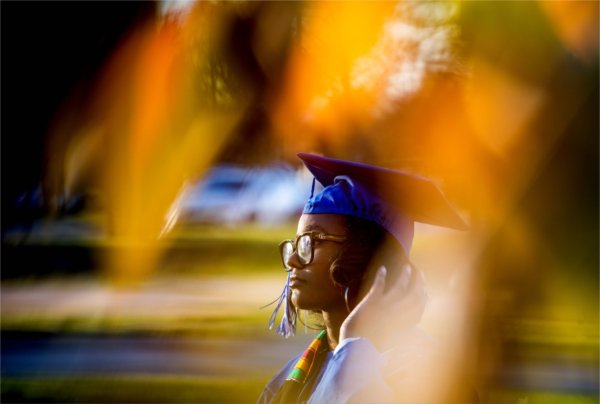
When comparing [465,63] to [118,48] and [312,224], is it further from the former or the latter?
[312,224]

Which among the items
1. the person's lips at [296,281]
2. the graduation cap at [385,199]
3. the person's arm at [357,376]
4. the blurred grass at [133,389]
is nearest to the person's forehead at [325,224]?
the graduation cap at [385,199]

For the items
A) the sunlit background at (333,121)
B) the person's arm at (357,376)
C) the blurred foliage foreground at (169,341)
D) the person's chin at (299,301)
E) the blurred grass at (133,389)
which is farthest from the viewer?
the blurred foliage foreground at (169,341)

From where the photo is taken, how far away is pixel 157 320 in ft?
28.4

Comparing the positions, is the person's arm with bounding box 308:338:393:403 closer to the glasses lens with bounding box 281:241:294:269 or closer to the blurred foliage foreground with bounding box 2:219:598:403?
the glasses lens with bounding box 281:241:294:269

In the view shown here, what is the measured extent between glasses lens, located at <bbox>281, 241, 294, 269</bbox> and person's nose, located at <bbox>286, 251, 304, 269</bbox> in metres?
0.02

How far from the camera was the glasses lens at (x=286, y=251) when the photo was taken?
224 cm

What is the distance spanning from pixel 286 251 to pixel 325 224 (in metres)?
0.14

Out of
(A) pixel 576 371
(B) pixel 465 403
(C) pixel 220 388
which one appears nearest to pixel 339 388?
(B) pixel 465 403

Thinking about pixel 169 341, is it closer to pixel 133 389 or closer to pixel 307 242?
pixel 133 389

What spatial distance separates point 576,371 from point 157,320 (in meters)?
4.21

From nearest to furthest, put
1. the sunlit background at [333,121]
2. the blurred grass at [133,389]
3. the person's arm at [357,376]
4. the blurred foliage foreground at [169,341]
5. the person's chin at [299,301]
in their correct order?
the person's arm at [357,376] < the person's chin at [299,301] < the sunlit background at [333,121] < the blurred grass at [133,389] < the blurred foliage foreground at [169,341]

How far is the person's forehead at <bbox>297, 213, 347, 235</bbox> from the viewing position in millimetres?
2205

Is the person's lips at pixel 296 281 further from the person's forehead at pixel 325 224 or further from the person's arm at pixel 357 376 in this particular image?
the person's arm at pixel 357 376

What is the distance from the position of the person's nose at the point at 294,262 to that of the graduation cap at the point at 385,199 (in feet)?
0.46
